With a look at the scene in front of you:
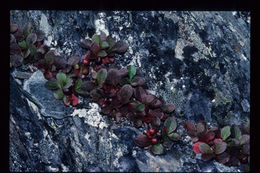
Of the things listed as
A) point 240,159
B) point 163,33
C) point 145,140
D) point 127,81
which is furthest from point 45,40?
point 240,159

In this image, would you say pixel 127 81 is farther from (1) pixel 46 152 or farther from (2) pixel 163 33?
(1) pixel 46 152

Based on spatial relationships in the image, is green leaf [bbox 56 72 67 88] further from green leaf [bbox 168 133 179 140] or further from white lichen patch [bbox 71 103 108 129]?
green leaf [bbox 168 133 179 140]

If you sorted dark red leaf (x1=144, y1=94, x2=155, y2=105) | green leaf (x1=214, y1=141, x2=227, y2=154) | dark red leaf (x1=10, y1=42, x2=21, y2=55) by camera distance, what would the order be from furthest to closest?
dark red leaf (x1=10, y1=42, x2=21, y2=55), dark red leaf (x1=144, y1=94, x2=155, y2=105), green leaf (x1=214, y1=141, x2=227, y2=154)

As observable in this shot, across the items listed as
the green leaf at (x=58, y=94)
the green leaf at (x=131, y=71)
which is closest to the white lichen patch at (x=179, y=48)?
the green leaf at (x=131, y=71)

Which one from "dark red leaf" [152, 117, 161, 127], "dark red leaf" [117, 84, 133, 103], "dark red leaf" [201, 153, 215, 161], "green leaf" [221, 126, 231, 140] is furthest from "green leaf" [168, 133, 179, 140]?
"dark red leaf" [117, 84, 133, 103]

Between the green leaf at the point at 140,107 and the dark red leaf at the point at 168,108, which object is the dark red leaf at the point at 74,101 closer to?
the green leaf at the point at 140,107
